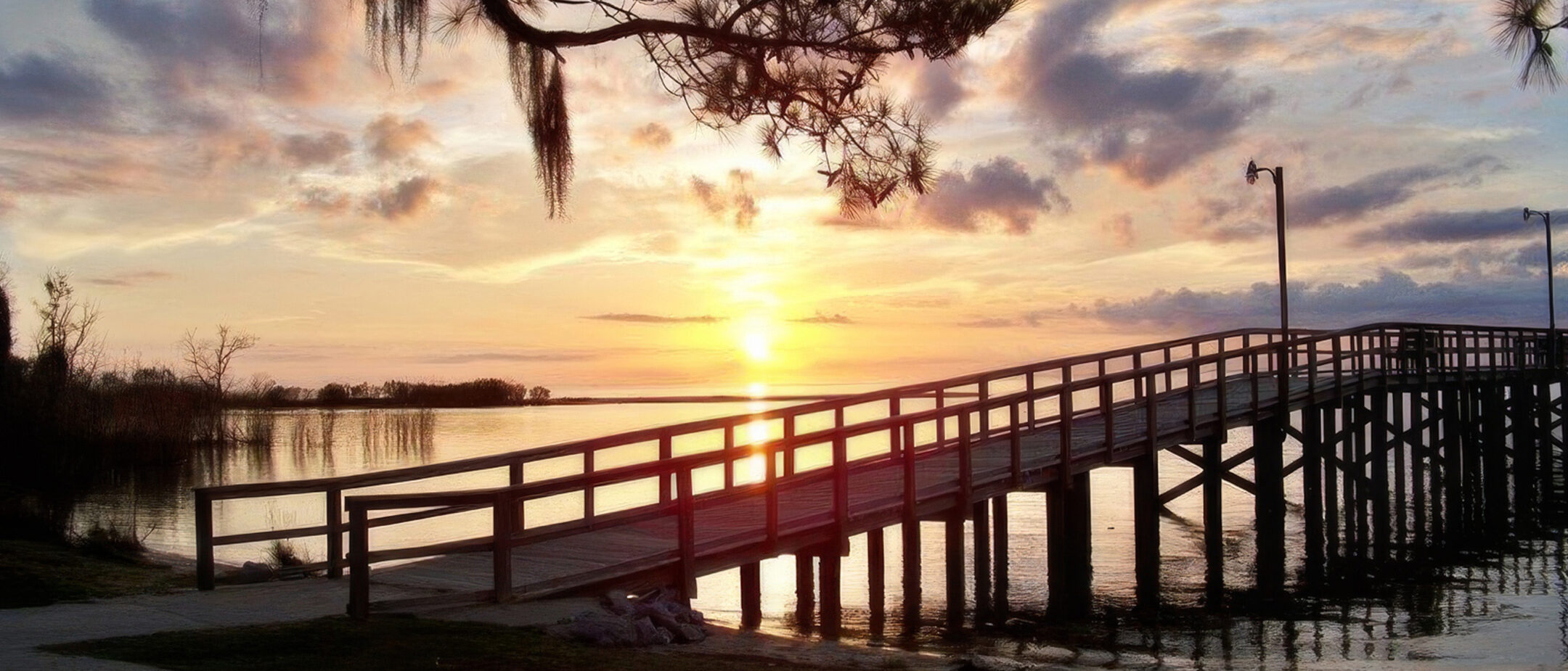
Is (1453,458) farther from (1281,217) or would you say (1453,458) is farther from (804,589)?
(804,589)

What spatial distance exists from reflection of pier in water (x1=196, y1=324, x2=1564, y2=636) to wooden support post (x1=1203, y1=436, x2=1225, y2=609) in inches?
1.7

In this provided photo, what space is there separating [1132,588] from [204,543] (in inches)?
436

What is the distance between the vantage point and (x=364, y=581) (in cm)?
849

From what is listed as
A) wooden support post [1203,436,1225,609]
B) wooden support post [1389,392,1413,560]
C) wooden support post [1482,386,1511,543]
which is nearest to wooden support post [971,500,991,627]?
wooden support post [1203,436,1225,609]

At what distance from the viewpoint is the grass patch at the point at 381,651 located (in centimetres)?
724

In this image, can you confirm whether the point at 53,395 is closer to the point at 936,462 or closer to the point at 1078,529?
the point at 936,462

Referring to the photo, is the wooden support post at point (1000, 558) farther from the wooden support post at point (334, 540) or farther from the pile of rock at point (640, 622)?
the wooden support post at point (334, 540)

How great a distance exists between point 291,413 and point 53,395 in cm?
6913

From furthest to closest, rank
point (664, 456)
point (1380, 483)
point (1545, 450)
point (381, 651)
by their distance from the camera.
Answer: point (1545, 450) < point (1380, 483) < point (664, 456) < point (381, 651)

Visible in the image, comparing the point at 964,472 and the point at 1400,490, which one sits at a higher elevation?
the point at 964,472

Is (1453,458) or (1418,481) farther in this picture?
(1453,458)

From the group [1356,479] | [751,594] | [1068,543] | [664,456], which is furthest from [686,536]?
A: [1356,479]

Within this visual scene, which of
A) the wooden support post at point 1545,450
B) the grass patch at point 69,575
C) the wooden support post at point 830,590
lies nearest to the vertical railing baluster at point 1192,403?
the wooden support post at point 830,590

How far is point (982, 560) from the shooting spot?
14859 millimetres
